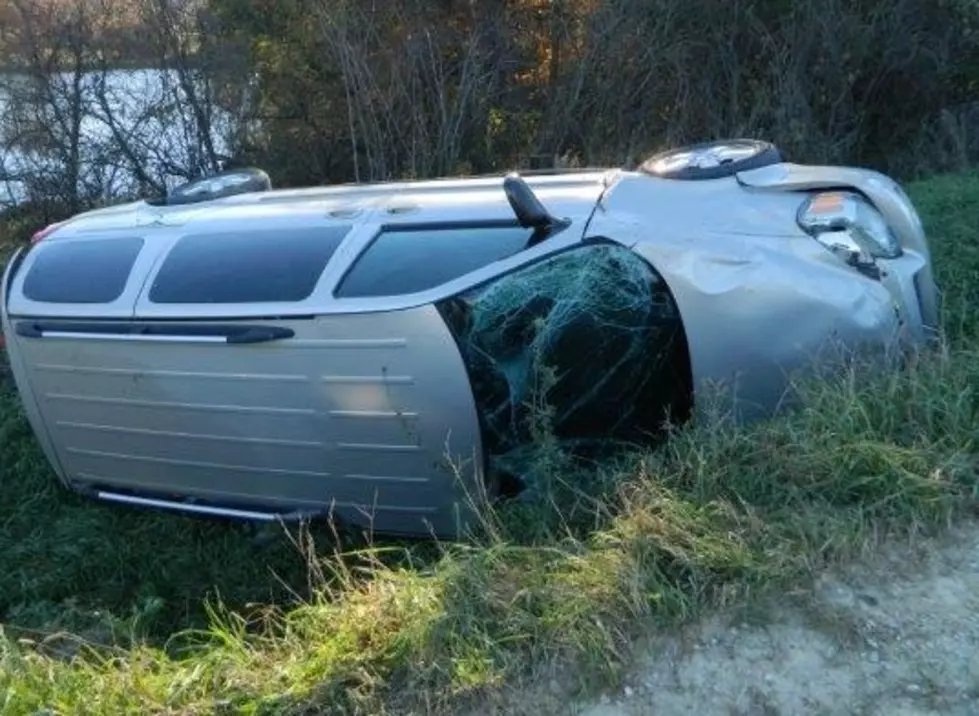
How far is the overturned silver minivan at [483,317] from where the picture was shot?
5094 millimetres

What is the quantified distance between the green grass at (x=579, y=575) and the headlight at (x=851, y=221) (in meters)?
0.50

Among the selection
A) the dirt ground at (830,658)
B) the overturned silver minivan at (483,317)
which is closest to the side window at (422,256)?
the overturned silver minivan at (483,317)

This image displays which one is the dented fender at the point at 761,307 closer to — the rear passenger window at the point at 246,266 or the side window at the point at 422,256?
the side window at the point at 422,256

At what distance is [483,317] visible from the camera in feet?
17.0

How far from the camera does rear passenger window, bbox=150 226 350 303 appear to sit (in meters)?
5.46

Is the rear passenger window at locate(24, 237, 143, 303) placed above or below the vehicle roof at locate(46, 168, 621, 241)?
below

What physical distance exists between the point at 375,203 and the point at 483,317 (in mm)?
888

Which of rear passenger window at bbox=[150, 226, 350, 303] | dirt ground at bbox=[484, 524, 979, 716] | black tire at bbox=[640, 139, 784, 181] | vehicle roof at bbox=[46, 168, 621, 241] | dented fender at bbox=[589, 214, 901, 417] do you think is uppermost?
black tire at bbox=[640, 139, 784, 181]

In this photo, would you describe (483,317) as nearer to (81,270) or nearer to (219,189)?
(81,270)

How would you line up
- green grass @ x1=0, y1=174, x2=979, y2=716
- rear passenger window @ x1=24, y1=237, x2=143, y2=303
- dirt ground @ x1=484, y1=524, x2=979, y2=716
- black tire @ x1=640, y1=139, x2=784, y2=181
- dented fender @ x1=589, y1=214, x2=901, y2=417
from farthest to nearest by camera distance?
1. rear passenger window @ x1=24, y1=237, x2=143, y2=303
2. black tire @ x1=640, y1=139, x2=784, y2=181
3. dented fender @ x1=589, y1=214, x2=901, y2=417
4. green grass @ x1=0, y1=174, x2=979, y2=716
5. dirt ground @ x1=484, y1=524, x2=979, y2=716

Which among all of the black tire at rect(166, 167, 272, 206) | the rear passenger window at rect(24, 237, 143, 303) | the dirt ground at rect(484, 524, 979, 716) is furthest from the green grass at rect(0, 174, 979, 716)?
the black tire at rect(166, 167, 272, 206)

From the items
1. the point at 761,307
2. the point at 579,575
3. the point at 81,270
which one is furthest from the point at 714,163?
the point at 81,270

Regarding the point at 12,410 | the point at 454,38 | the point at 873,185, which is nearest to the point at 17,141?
the point at 454,38

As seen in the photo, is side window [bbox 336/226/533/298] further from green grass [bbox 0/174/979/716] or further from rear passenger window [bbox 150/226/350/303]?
green grass [bbox 0/174/979/716]
